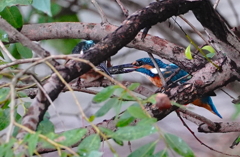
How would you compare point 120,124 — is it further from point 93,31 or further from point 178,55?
point 93,31

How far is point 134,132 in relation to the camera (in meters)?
0.38

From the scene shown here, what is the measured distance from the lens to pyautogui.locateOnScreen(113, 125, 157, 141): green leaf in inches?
14.9

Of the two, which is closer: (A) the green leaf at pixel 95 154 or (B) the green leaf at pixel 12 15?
(A) the green leaf at pixel 95 154

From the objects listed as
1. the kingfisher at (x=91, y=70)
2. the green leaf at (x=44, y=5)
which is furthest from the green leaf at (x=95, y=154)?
the kingfisher at (x=91, y=70)

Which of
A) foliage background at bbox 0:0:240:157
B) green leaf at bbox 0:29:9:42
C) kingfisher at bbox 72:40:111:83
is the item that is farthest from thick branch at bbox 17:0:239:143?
foliage background at bbox 0:0:240:157

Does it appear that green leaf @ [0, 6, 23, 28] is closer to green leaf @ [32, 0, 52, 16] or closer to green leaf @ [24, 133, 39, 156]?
green leaf @ [32, 0, 52, 16]

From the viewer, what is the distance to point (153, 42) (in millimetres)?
873

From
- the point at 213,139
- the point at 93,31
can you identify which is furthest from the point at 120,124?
the point at 213,139

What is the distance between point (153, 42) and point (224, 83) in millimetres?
199

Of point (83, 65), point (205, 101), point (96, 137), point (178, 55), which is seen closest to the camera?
point (96, 137)

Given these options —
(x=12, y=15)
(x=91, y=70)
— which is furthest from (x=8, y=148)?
(x=91, y=70)

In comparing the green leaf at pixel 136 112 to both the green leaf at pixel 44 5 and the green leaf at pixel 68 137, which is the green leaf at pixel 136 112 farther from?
the green leaf at pixel 44 5

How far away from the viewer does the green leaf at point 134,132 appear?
38 cm

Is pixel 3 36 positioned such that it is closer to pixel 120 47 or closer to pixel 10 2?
pixel 10 2
